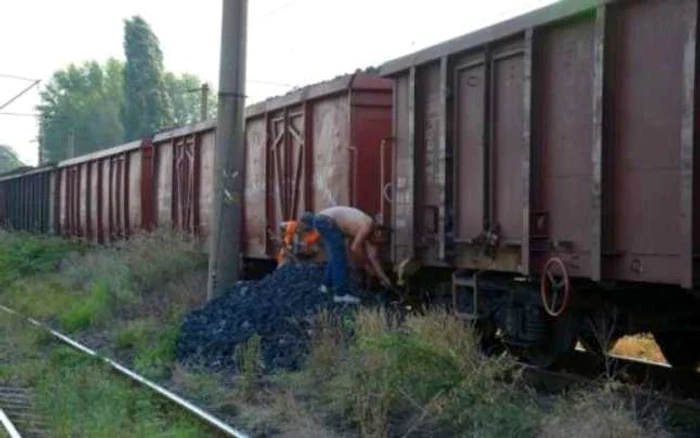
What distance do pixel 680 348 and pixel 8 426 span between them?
6296 mm

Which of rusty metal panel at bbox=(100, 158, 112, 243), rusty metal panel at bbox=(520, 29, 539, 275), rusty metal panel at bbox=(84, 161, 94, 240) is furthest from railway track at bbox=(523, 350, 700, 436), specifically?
rusty metal panel at bbox=(84, 161, 94, 240)

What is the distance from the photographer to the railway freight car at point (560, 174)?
273 inches

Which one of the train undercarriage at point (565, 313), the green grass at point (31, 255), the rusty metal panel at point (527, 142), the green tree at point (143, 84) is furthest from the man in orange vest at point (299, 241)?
the green tree at point (143, 84)

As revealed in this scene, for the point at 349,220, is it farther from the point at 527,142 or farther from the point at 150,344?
the point at 527,142

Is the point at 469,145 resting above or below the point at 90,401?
above

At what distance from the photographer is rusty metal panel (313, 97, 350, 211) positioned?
12180 millimetres

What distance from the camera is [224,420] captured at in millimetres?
8070

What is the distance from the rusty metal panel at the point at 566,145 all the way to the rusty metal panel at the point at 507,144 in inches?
12.9

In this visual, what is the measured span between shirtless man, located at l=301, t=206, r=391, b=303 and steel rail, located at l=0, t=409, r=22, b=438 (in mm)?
3820

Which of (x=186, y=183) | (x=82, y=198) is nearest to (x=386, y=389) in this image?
(x=186, y=183)

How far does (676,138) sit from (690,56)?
592mm

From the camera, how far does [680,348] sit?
9383 mm

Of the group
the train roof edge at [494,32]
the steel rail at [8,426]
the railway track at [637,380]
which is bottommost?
the steel rail at [8,426]

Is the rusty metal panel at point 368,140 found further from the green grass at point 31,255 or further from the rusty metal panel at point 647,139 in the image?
the green grass at point 31,255
